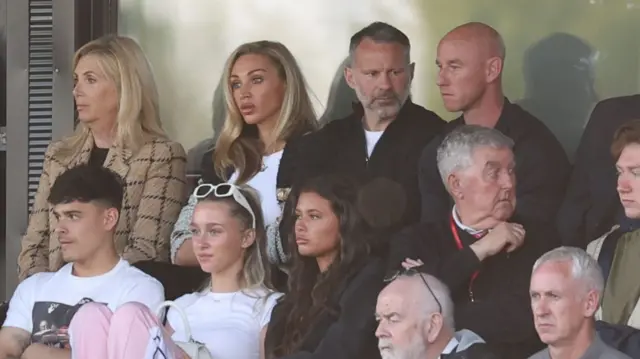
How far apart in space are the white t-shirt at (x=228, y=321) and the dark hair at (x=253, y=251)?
1.9 inches

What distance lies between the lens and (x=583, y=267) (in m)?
4.07

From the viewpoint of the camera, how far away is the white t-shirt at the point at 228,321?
4.69 m

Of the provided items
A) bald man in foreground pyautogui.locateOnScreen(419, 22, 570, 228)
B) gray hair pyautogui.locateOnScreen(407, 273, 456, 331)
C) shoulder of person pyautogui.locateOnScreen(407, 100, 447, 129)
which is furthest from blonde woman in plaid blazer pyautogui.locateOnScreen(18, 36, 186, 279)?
gray hair pyautogui.locateOnScreen(407, 273, 456, 331)

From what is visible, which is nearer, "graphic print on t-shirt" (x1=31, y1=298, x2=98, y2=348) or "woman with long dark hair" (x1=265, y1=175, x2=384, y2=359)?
"woman with long dark hair" (x1=265, y1=175, x2=384, y2=359)

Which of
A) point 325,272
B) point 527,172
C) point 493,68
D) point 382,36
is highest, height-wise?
point 382,36

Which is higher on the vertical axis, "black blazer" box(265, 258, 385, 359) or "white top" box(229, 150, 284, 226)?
"white top" box(229, 150, 284, 226)

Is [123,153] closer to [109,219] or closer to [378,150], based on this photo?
[109,219]

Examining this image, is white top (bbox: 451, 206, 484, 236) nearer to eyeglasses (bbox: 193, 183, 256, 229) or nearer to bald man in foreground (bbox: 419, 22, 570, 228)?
bald man in foreground (bbox: 419, 22, 570, 228)

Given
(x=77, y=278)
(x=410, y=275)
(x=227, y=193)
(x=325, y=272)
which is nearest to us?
(x=410, y=275)

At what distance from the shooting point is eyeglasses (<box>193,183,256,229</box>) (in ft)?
15.9

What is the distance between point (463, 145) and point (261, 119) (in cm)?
104

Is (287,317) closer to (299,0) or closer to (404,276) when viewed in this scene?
(404,276)

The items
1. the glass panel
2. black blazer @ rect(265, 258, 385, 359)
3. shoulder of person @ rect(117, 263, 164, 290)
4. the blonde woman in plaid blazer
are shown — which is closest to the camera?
black blazer @ rect(265, 258, 385, 359)

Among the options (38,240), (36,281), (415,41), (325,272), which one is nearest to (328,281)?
(325,272)
